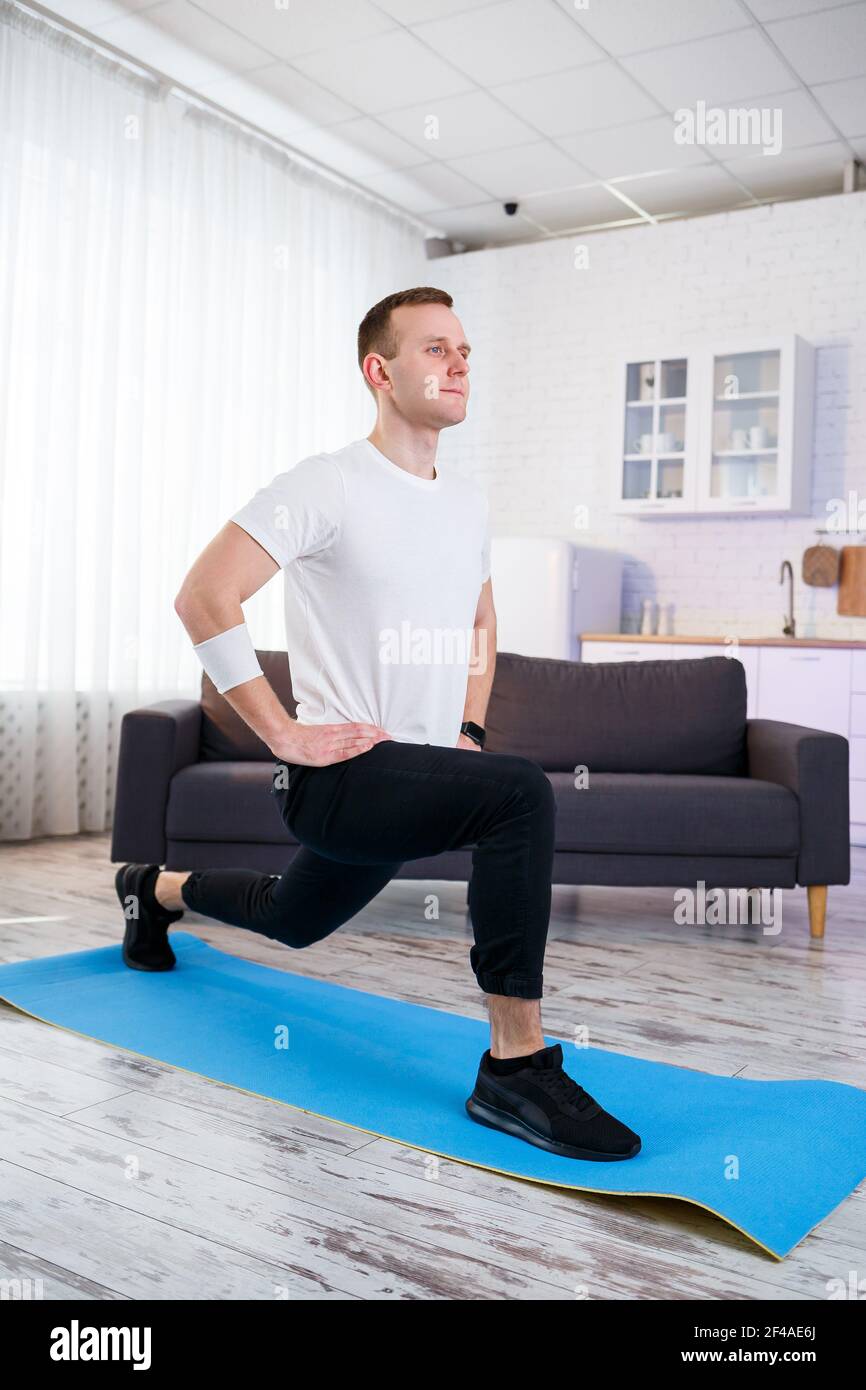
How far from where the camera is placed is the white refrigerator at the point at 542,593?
5883 millimetres

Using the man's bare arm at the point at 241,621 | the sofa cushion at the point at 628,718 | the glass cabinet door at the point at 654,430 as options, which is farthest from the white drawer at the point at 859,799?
the man's bare arm at the point at 241,621

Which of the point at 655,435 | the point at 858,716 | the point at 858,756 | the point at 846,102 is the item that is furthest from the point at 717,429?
the point at 858,756

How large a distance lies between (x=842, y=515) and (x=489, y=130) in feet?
8.20

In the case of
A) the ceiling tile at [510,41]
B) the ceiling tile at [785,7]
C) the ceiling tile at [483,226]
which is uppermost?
the ceiling tile at [483,226]

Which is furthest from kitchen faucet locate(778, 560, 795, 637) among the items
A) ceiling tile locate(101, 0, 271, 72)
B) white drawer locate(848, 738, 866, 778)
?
ceiling tile locate(101, 0, 271, 72)

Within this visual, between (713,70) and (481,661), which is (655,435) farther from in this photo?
(481,661)

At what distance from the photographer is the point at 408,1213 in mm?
1601

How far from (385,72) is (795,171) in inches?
83.4

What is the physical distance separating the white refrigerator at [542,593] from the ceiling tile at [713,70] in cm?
205

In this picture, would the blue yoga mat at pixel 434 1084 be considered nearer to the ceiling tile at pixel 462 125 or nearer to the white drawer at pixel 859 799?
the white drawer at pixel 859 799
